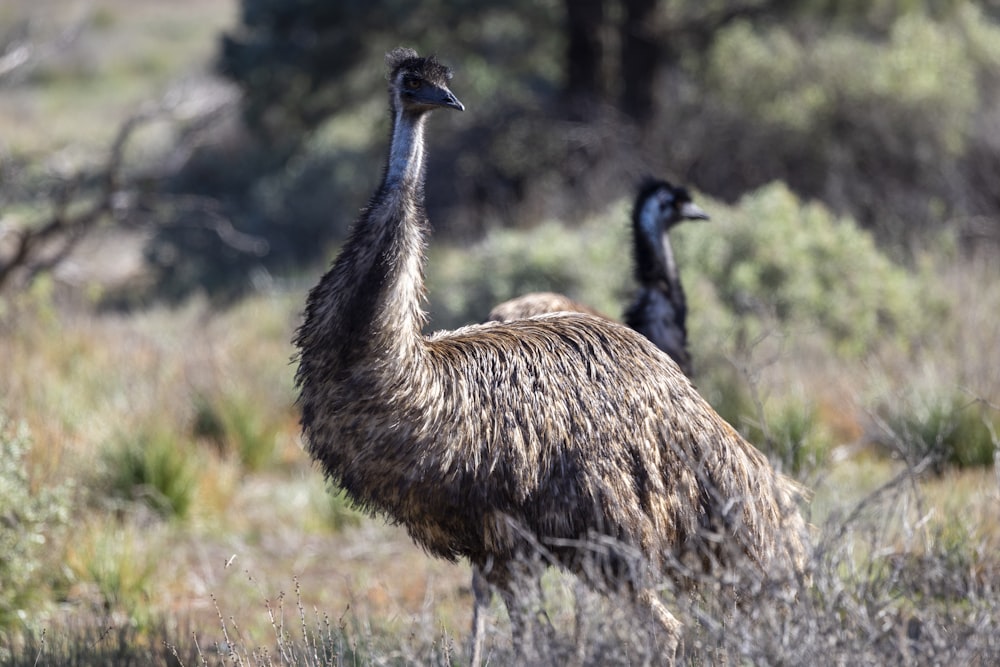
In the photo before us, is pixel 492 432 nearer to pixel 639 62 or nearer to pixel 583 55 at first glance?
pixel 639 62

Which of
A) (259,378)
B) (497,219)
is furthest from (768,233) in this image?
(497,219)

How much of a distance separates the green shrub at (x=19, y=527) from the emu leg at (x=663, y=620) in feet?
9.36

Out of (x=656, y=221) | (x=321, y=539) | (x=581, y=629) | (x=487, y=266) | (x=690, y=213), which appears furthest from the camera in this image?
(x=487, y=266)

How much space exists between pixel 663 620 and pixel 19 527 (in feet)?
10.0

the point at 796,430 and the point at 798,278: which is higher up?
the point at 798,278

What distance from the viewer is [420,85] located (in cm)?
427

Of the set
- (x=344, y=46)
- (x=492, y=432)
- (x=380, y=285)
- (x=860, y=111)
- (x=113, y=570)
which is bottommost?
(x=113, y=570)

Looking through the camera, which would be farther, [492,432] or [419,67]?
[419,67]

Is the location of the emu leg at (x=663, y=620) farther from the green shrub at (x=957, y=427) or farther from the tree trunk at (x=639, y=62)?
the tree trunk at (x=639, y=62)

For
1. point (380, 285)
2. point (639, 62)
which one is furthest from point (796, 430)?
point (639, 62)

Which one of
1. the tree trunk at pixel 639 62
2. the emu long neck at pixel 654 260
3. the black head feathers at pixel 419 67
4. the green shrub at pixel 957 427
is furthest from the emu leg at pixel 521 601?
the tree trunk at pixel 639 62

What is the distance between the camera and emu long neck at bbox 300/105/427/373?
390 centimetres

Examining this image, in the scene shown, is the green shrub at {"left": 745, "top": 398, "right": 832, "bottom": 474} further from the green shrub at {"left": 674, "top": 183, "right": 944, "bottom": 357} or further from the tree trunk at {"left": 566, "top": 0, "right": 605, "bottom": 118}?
the tree trunk at {"left": 566, "top": 0, "right": 605, "bottom": 118}

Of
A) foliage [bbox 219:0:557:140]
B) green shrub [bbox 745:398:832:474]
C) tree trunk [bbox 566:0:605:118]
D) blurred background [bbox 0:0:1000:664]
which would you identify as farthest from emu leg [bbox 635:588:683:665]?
tree trunk [bbox 566:0:605:118]
